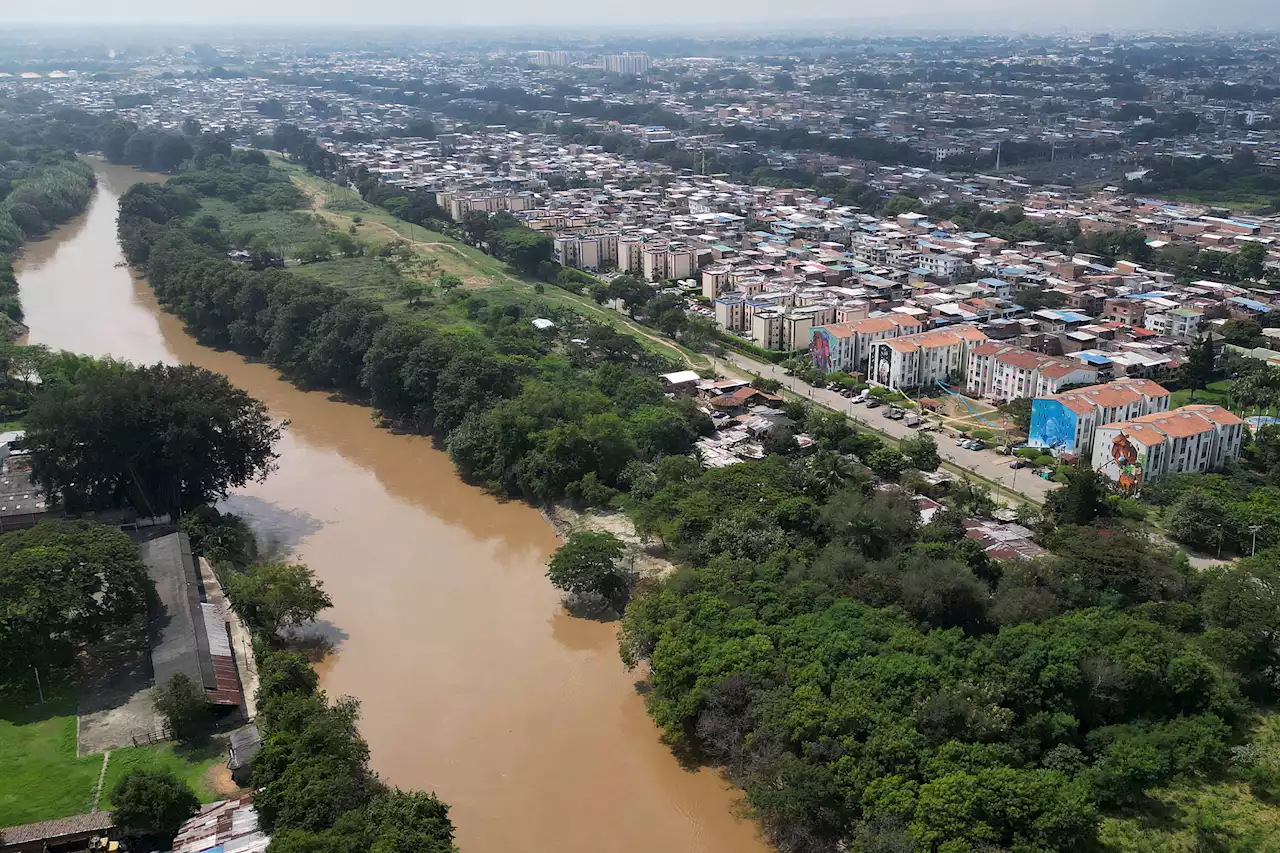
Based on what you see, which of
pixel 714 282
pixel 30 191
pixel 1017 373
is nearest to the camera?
pixel 1017 373

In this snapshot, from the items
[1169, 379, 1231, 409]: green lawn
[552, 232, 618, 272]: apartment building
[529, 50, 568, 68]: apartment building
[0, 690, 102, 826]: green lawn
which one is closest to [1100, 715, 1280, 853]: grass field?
[0, 690, 102, 826]: green lawn

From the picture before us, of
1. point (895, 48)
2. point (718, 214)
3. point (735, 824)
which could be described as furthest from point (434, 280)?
point (895, 48)

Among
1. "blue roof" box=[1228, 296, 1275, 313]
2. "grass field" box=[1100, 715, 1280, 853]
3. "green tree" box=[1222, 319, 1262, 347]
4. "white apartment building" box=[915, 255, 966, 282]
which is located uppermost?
"white apartment building" box=[915, 255, 966, 282]

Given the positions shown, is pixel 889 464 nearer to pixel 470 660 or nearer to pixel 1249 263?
pixel 470 660

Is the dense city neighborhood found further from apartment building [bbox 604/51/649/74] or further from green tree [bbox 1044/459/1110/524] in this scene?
apartment building [bbox 604/51/649/74]

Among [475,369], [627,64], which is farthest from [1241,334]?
[627,64]
